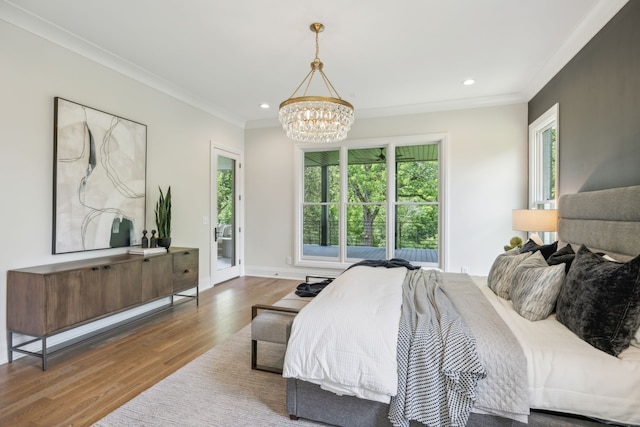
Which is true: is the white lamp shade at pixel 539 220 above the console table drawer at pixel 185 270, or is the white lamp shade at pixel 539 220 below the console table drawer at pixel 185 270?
above

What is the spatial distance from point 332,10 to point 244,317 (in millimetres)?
3270

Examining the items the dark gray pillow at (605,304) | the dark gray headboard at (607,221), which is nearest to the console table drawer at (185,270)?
the dark gray pillow at (605,304)

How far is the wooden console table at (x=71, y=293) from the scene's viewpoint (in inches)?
96.4

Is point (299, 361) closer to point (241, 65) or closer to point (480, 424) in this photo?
point (480, 424)

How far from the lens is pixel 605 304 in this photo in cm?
156

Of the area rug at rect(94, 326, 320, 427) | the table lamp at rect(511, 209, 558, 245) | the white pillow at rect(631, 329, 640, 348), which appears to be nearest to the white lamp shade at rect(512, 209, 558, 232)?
the table lamp at rect(511, 209, 558, 245)

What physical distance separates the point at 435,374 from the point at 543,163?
3.88 m

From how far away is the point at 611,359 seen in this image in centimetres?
145

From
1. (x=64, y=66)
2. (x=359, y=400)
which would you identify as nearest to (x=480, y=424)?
(x=359, y=400)

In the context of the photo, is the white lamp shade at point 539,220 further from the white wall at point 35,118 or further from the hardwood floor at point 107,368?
the white wall at point 35,118

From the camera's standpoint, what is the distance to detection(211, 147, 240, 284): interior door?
16.9 feet

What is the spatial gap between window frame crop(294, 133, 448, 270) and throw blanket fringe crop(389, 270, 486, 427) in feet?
11.1

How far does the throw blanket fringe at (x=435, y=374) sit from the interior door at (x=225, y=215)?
4.10m

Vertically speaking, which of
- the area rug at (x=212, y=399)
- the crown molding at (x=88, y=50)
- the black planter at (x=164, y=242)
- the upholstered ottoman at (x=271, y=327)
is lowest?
the area rug at (x=212, y=399)
